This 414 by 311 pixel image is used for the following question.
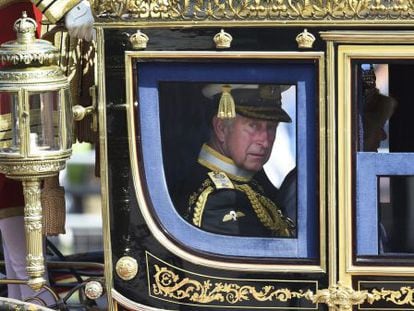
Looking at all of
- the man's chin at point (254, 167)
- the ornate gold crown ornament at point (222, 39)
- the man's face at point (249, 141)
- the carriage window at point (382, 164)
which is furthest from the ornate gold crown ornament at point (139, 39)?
the carriage window at point (382, 164)

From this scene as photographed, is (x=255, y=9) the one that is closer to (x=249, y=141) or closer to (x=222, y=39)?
(x=222, y=39)

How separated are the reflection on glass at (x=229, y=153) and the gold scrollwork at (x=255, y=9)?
195 millimetres

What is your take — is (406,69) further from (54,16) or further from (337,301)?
(54,16)

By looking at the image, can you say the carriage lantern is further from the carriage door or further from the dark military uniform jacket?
the carriage door

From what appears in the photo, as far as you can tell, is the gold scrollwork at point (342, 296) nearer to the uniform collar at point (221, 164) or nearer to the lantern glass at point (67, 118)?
the uniform collar at point (221, 164)

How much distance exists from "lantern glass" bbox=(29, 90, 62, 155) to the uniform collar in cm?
40

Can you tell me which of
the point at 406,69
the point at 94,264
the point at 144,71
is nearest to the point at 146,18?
the point at 144,71

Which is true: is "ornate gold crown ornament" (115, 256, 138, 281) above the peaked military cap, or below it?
below

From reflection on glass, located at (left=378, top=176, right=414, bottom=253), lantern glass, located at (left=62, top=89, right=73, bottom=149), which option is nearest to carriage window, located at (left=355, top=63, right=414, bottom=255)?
reflection on glass, located at (left=378, top=176, right=414, bottom=253)

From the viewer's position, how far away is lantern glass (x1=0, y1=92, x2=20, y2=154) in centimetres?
405

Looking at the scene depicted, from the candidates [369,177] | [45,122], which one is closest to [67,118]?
[45,122]

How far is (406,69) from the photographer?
14.0 feet

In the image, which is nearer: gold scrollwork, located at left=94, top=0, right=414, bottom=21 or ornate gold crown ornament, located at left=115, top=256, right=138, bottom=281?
gold scrollwork, located at left=94, top=0, right=414, bottom=21

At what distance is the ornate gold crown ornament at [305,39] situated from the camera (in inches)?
158
